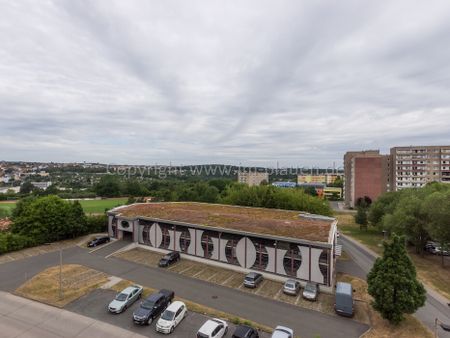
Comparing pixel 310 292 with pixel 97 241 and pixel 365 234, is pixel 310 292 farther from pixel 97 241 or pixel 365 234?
pixel 365 234

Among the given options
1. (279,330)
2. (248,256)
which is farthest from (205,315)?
(248,256)

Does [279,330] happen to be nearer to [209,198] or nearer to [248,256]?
[248,256]

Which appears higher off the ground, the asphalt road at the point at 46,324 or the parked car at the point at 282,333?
the parked car at the point at 282,333

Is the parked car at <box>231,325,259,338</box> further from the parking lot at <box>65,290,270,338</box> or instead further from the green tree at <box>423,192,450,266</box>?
the green tree at <box>423,192,450,266</box>

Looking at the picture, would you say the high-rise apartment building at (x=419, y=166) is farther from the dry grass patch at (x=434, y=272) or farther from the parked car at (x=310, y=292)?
the parked car at (x=310, y=292)

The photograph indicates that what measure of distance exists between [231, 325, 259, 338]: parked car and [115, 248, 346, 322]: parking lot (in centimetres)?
684

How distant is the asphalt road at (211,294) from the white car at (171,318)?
3369 millimetres

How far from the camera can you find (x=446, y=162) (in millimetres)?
90062

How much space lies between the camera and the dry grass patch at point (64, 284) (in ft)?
78.1

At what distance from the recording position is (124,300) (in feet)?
72.8

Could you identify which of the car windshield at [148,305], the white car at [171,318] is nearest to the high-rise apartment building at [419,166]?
the white car at [171,318]

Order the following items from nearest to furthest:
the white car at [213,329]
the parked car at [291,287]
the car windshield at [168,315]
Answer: the white car at [213,329] → the car windshield at [168,315] → the parked car at [291,287]

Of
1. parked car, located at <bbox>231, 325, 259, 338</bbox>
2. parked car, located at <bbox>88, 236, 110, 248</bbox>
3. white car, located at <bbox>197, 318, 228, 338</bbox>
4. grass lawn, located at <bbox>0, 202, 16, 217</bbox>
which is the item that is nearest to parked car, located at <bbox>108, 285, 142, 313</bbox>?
white car, located at <bbox>197, 318, 228, 338</bbox>

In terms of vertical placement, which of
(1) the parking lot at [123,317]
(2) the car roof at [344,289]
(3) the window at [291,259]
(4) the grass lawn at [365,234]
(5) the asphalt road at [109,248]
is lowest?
(4) the grass lawn at [365,234]
